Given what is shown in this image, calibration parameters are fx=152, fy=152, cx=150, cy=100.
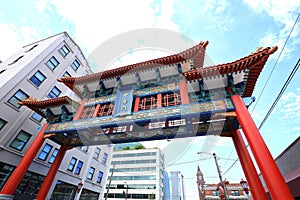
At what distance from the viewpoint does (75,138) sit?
11148 millimetres

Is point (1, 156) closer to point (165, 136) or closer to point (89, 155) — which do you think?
point (89, 155)

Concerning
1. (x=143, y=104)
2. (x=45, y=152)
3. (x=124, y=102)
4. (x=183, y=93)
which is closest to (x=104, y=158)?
(x=45, y=152)

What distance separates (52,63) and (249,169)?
65.8 ft

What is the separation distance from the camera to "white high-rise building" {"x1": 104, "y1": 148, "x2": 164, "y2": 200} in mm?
45875

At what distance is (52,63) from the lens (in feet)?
56.5

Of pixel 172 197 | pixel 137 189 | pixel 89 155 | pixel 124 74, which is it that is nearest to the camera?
pixel 124 74

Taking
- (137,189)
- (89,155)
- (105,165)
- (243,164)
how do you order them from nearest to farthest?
(243,164) < (89,155) < (105,165) < (137,189)

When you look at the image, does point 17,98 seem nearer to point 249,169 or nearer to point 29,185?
point 29,185

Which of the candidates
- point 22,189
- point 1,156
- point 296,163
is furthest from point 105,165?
point 296,163

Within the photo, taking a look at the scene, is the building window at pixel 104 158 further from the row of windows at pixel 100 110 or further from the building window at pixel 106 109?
the building window at pixel 106 109

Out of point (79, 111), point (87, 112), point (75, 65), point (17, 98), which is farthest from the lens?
point (75, 65)

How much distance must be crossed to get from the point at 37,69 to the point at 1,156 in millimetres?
8340

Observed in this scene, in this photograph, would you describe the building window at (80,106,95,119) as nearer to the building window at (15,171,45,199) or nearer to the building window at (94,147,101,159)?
the building window at (15,171,45,199)

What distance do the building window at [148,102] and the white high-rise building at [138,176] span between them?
39.2 metres
